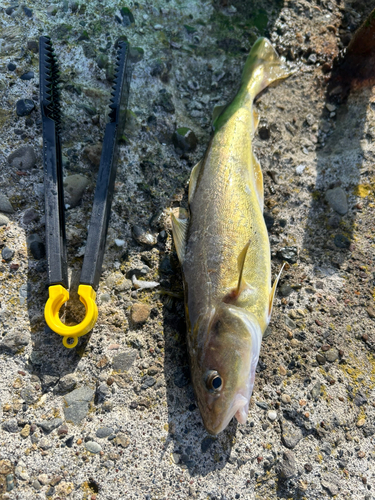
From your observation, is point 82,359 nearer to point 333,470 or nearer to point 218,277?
point 218,277

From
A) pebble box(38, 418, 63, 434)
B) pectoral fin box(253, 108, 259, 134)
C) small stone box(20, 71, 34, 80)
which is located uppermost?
small stone box(20, 71, 34, 80)

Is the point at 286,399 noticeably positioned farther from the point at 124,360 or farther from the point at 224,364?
the point at 124,360

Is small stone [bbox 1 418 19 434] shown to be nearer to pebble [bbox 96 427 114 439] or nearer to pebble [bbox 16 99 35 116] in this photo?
pebble [bbox 96 427 114 439]

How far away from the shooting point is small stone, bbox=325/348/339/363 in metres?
2.78

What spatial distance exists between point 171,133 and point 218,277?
1762 millimetres

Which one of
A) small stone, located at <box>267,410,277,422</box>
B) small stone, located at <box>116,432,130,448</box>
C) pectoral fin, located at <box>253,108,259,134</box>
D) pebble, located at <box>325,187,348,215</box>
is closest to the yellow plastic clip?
small stone, located at <box>116,432,130,448</box>

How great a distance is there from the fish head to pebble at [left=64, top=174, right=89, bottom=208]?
5.11 feet

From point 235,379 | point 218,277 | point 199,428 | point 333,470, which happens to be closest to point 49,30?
point 218,277

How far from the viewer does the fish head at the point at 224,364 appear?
2.22 metres

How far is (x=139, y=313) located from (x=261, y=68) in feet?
9.50

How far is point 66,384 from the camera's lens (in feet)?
8.14

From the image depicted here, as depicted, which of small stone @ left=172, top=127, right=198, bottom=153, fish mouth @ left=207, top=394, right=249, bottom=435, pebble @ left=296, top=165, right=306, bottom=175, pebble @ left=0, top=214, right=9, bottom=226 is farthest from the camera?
pebble @ left=296, top=165, right=306, bottom=175

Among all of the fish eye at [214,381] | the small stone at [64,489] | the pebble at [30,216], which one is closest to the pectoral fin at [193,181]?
the pebble at [30,216]

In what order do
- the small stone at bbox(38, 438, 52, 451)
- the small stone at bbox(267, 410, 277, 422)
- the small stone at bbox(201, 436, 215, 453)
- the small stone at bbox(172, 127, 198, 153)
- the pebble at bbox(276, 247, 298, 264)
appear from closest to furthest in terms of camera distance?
the small stone at bbox(38, 438, 52, 451)
the small stone at bbox(201, 436, 215, 453)
the small stone at bbox(267, 410, 277, 422)
the pebble at bbox(276, 247, 298, 264)
the small stone at bbox(172, 127, 198, 153)
